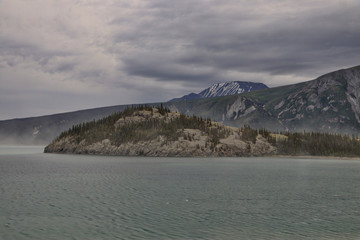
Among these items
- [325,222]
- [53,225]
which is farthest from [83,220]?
[325,222]

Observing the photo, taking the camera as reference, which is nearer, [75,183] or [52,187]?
[52,187]

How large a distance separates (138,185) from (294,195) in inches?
1091

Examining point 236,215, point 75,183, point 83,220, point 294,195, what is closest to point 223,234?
point 236,215

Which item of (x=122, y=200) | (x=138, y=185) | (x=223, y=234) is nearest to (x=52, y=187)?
(x=138, y=185)

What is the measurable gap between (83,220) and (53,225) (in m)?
3.20

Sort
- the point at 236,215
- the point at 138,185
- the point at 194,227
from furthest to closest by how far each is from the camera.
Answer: the point at 138,185 < the point at 236,215 < the point at 194,227

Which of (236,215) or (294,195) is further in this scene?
(294,195)

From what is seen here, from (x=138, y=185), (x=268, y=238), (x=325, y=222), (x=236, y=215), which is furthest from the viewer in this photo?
(x=138, y=185)

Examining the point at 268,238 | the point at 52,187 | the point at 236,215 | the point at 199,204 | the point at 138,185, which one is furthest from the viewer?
the point at 138,185

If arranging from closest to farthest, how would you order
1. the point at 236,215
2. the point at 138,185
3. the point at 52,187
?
1. the point at 236,215
2. the point at 52,187
3. the point at 138,185

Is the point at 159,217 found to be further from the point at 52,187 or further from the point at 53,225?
the point at 52,187

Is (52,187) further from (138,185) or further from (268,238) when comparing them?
(268,238)

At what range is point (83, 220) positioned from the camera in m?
37.1

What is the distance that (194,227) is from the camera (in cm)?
3428
